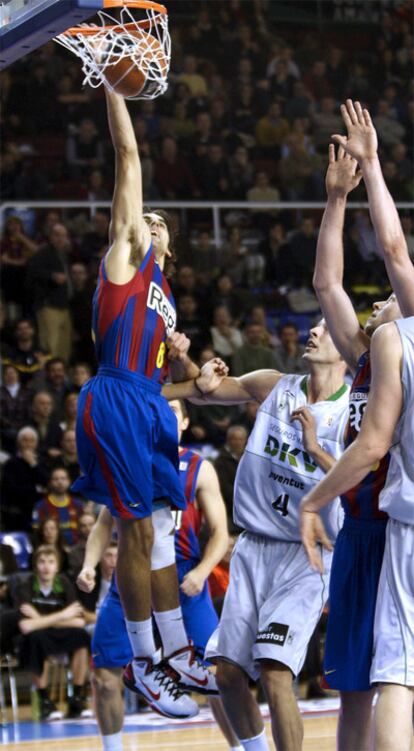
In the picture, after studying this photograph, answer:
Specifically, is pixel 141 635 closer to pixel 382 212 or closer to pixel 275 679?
pixel 275 679

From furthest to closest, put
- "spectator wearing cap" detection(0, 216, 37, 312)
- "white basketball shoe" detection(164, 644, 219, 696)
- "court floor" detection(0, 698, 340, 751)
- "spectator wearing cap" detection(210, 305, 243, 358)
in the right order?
"spectator wearing cap" detection(210, 305, 243, 358) < "spectator wearing cap" detection(0, 216, 37, 312) < "court floor" detection(0, 698, 340, 751) < "white basketball shoe" detection(164, 644, 219, 696)

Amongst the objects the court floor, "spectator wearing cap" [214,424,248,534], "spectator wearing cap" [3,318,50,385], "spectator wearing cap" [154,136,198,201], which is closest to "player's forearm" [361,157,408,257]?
the court floor

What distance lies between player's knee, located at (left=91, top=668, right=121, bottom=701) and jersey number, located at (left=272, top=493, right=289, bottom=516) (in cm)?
177

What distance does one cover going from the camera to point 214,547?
719 cm

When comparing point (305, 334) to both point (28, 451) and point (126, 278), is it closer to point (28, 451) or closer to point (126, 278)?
Result: point (28, 451)

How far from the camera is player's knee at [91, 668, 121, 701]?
7277mm

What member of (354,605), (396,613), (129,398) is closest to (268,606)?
(354,605)

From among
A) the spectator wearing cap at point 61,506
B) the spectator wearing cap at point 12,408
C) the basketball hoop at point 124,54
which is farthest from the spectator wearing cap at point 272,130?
the basketball hoop at point 124,54

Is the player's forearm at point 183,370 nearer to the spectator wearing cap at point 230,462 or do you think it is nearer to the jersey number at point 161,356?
the jersey number at point 161,356

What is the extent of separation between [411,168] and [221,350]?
15.4 ft

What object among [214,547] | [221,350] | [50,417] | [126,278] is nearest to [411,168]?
[221,350]

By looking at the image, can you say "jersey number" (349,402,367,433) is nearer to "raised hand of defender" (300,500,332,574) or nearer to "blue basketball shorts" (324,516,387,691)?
"blue basketball shorts" (324,516,387,691)

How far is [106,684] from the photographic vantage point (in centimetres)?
729

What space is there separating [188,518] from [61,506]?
3.65 meters
